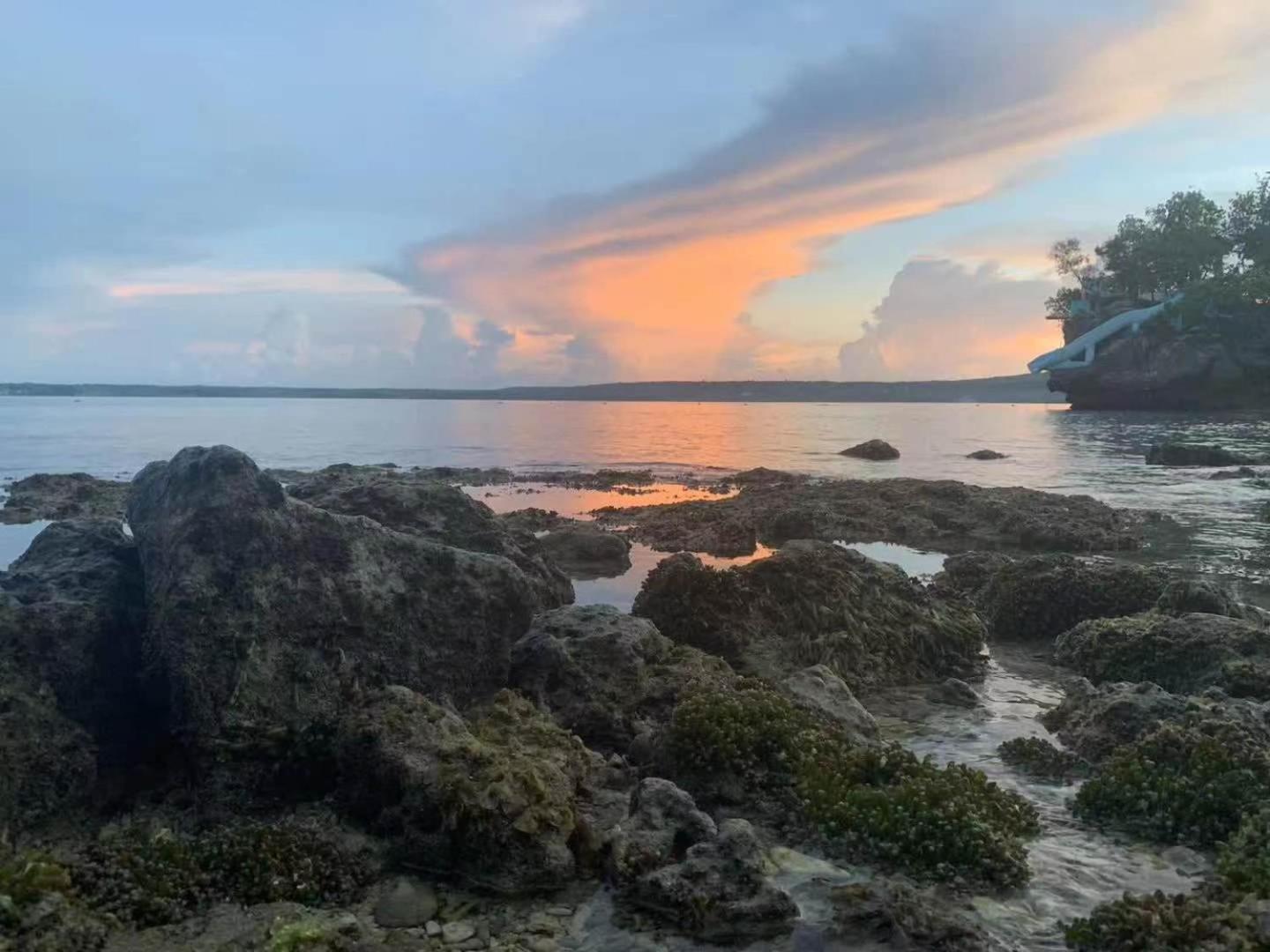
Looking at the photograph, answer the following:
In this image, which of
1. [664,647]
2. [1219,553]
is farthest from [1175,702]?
[1219,553]

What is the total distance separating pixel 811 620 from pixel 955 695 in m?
2.31

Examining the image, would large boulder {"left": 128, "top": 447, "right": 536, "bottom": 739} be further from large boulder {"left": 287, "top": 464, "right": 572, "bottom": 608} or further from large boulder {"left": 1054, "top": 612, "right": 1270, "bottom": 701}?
large boulder {"left": 1054, "top": 612, "right": 1270, "bottom": 701}

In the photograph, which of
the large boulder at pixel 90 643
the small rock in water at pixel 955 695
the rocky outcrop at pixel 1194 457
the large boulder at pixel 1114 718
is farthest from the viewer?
the rocky outcrop at pixel 1194 457

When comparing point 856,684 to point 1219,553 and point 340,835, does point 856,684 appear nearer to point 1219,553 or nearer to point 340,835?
point 340,835

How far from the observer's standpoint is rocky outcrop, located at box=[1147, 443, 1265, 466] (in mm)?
48094

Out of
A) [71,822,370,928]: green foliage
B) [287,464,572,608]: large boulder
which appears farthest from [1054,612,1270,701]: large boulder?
[71,822,370,928]: green foliage

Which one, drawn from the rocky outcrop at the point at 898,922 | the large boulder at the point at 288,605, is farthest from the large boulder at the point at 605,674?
the rocky outcrop at the point at 898,922

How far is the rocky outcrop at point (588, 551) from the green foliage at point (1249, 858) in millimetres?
13917

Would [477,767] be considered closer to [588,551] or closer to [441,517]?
[441,517]

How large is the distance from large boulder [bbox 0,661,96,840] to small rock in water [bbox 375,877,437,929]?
2.94 m

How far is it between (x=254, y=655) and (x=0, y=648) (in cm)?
204

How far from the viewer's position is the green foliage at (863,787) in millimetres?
6746

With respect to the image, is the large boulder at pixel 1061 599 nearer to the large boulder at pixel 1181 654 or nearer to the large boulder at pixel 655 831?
the large boulder at pixel 1181 654

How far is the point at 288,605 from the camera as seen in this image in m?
8.30
